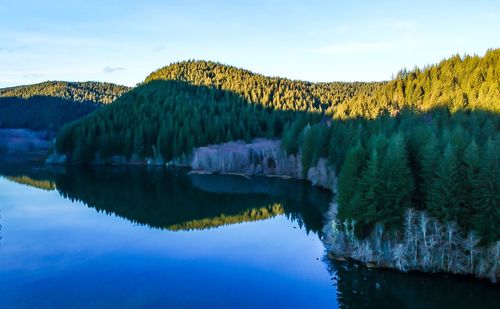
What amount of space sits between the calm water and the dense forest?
20.4 ft

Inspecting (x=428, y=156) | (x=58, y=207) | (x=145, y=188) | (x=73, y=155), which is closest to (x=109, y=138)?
(x=73, y=155)

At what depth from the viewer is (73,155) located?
454ft

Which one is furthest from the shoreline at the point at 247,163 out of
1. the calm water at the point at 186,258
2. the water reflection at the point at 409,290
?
the water reflection at the point at 409,290

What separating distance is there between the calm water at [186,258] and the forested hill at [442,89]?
121 feet

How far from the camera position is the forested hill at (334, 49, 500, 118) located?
91250 millimetres

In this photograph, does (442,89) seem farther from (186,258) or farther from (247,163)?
(186,258)

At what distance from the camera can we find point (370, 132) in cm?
7806

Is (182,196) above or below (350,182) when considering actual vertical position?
below

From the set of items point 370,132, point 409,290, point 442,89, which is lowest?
point 409,290

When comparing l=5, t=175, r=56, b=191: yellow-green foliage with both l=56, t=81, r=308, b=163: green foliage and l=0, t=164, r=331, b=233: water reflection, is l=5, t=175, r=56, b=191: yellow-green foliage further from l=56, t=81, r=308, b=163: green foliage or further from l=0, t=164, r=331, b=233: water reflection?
l=56, t=81, r=308, b=163: green foliage

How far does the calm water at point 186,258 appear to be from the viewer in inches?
1250

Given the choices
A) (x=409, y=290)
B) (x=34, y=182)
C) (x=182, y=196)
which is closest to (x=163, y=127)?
(x=34, y=182)

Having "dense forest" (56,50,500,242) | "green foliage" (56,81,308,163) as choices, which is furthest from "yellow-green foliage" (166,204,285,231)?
"green foliage" (56,81,308,163)

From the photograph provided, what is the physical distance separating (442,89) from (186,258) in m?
84.8
